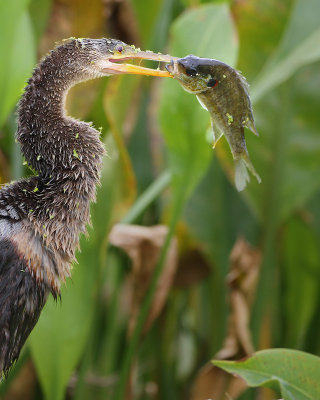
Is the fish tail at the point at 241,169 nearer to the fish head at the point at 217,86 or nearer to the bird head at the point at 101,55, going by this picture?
the fish head at the point at 217,86

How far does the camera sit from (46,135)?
1.29 meters

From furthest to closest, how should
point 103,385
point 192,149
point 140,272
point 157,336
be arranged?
A: 1. point 157,336
2. point 103,385
3. point 140,272
4. point 192,149

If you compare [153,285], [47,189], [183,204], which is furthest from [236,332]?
[47,189]

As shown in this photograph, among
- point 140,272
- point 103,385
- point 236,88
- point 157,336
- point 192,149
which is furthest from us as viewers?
point 157,336

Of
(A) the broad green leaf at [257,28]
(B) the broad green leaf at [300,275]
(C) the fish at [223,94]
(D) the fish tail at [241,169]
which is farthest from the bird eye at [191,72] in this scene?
(B) the broad green leaf at [300,275]

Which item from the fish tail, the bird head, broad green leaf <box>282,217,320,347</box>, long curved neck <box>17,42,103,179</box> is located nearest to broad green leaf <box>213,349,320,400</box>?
the fish tail

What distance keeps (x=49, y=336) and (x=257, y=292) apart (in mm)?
651

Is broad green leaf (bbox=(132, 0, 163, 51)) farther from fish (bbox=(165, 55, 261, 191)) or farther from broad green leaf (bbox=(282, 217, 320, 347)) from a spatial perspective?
fish (bbox=(165, 55, 261, 191))

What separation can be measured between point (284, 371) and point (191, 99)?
0.61 meters

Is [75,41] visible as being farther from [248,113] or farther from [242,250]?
[242,250]

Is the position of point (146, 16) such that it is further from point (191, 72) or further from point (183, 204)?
point (191, 72)

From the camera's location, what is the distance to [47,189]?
4.23 feet

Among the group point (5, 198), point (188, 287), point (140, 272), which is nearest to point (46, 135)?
point (5, 198)

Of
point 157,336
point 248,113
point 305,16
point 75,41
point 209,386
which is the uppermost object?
point 305,16
